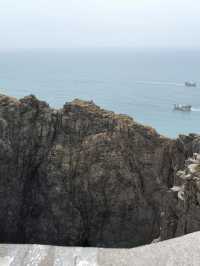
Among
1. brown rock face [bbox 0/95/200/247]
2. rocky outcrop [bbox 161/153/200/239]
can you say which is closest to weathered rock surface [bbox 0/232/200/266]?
rocky outcrop [bbox 161/153/200/239]

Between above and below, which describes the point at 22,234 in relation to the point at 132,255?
below

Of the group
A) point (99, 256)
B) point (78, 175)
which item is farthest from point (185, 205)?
point (78, 175)

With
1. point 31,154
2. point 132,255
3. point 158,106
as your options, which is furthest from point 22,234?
point 158,106

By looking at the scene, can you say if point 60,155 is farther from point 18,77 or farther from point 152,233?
point 18,77

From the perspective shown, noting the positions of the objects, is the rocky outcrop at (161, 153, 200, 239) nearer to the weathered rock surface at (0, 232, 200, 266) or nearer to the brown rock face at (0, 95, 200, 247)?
the weathered rock surface at (0, 232, 200, 266)

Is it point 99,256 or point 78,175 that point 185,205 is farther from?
point 78,175
